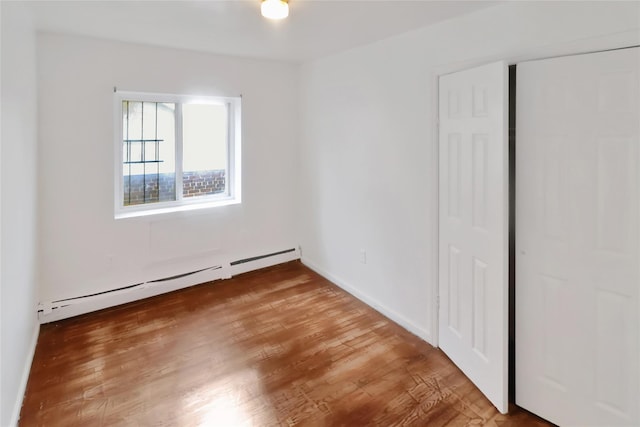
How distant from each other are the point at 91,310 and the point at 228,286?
1240 millimetres

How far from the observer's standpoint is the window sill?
138 inches

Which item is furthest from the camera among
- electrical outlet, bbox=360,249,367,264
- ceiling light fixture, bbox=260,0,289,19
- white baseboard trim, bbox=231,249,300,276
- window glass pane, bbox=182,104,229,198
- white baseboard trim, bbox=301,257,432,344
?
white baseboard trim, bbox=231,249,300,276

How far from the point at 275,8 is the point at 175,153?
2.16m

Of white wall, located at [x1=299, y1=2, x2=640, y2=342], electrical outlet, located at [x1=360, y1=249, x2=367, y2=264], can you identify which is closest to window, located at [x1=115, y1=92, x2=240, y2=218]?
white wall, located at [x1=299, y1=2, x2=640, y2=342]

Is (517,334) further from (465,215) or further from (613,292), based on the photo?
(465,215)

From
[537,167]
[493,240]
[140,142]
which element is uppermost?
[140,142]

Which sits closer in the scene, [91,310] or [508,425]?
[508,425]

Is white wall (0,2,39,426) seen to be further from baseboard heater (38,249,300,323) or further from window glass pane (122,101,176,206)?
window glass pane (122,101,176,206)

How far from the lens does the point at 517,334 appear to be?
2096mm

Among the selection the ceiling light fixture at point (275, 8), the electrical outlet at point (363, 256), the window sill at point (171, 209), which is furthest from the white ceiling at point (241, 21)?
the electrical outlet at point (363, 256)

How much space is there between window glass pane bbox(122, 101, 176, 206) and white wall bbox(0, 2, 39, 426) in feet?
2.63

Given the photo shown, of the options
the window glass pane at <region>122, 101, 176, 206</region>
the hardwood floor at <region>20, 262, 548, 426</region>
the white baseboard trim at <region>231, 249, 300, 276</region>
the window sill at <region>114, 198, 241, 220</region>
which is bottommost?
the hardwood floor at <region>20, 262, 548, 426</region>

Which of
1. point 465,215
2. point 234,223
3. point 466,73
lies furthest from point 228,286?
point 466,73

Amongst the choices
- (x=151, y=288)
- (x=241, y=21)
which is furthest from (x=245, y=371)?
(x=241, y=21)
